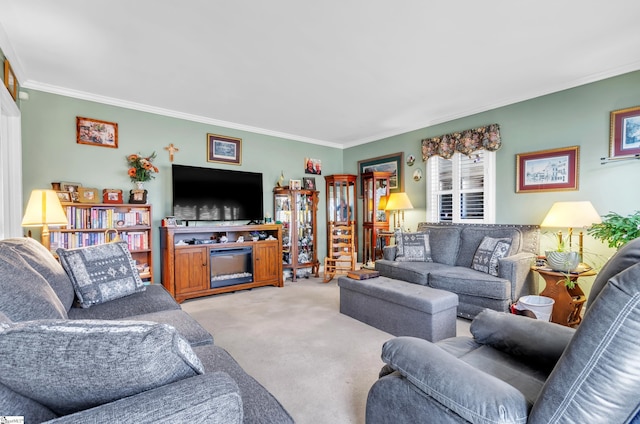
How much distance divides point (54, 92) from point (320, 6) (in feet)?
10.9

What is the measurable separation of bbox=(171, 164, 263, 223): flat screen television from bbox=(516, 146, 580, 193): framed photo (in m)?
3.71

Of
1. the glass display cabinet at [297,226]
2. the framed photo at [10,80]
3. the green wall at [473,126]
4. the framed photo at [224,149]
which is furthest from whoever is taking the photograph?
the glass display cabinet at [297,226]

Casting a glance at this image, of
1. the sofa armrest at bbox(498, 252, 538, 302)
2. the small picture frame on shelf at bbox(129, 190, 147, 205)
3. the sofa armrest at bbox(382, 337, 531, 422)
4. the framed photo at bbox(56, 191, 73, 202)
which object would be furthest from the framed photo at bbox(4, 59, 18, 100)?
the sofa armrest at bbox(498, 252, 538, 302)

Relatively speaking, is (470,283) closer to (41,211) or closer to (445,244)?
(445,244)

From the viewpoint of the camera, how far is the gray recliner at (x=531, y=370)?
715 millimetres

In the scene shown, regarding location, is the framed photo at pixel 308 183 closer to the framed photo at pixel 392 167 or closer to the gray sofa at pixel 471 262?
the framed photo at pixel 392 167

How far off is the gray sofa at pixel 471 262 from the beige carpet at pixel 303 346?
15.0 inches

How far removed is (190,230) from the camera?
3875mm

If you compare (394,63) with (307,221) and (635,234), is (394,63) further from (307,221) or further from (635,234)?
(307,221)

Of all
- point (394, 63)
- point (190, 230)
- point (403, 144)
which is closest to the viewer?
point (394, 63)

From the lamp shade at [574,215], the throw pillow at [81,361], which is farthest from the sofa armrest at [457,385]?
the lamp shade at [574,215]

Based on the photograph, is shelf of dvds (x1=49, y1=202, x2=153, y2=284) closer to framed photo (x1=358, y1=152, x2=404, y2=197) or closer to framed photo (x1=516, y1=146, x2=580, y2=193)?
framed photo (x1=358, y1=152, x2=404, y2=197)

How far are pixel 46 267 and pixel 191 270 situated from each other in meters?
2.09

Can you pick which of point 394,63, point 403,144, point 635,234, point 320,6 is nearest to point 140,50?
point 320,6
